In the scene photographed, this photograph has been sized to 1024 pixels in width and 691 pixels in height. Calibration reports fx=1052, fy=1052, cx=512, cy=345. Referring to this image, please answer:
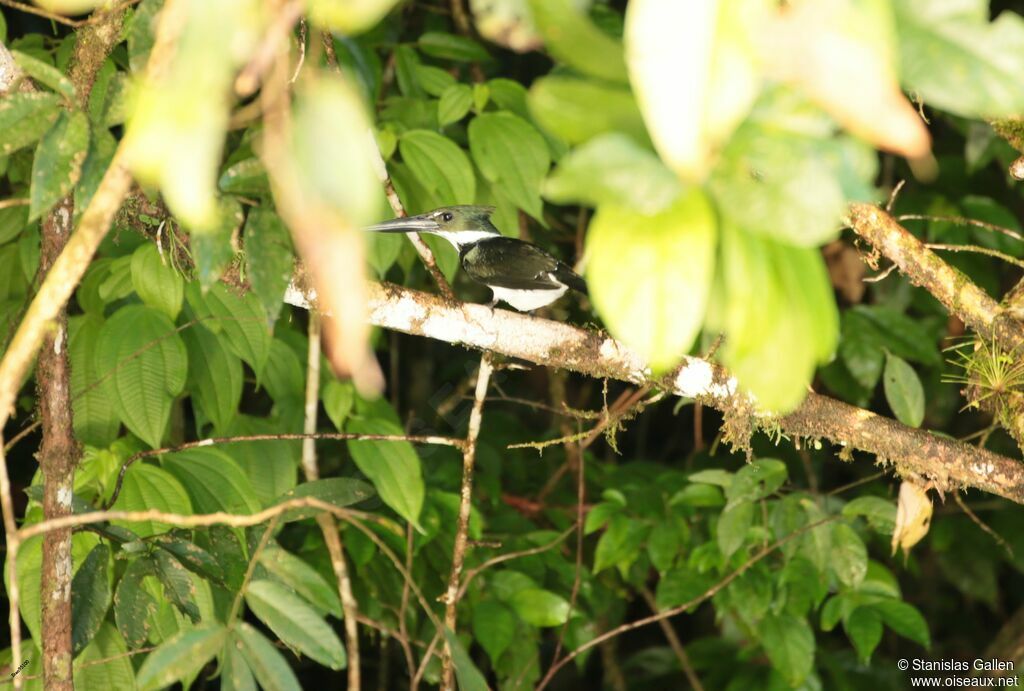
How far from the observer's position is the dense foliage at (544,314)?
0.55 m

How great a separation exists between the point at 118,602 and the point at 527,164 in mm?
1239

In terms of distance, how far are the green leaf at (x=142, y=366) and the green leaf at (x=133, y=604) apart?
1.40 ft

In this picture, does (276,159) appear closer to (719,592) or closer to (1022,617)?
(719,592)

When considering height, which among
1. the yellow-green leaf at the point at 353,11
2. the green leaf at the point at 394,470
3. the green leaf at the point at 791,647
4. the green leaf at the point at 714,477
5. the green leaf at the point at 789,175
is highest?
the yellow-green leaf at the point at 353,11

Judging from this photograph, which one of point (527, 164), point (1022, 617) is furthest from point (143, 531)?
point (1022, 617)

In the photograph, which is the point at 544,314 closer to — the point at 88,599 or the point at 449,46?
the point at 449,46

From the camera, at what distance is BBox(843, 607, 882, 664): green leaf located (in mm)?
2385

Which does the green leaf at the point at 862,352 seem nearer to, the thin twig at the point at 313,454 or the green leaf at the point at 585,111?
the thin twig at the point at 313,454

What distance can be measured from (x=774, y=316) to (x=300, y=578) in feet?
4.32

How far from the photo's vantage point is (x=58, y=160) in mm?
926

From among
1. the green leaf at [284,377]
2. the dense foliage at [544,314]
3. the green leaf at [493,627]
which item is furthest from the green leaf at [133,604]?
the green leaf at [493,627]

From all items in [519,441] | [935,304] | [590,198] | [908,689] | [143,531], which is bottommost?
[908,689]

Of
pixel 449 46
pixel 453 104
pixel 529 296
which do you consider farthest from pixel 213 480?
pixel 449 46

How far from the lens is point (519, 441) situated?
3193mm
